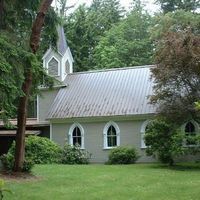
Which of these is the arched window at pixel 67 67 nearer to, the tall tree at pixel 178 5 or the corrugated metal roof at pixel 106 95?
the corrugated metal roof at pixel 106 95

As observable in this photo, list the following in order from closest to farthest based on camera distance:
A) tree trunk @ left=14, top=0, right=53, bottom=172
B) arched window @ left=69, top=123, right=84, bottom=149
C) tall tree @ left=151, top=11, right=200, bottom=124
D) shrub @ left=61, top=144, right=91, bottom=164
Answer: tree trunk @ left=14, top=0, right=53, bottom=172, tall tree @ left=151, top=11, right=200, bottom=124, shrub @ left=61, top=144, right=91, bottom=164, arched window @ left=69, top=123, right=84, bottom=149

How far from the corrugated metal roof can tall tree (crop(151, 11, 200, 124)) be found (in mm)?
5046

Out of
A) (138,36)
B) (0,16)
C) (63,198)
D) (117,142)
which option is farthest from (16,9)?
(138,36)

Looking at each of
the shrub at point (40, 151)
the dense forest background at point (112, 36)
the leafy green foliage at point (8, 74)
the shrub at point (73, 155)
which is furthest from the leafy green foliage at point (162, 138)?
Result: the dense forest background at point (112, 36)

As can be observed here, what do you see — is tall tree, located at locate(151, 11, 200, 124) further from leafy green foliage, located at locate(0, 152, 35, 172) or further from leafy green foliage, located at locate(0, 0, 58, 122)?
leafy green foliage, located at locate(0, 152, 35, 172)

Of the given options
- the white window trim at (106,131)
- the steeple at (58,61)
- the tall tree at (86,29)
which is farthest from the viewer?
the tall tree at (86,29)

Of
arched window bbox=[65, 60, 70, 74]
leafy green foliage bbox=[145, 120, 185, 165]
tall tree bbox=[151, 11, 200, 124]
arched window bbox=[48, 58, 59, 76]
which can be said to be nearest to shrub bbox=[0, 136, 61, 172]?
leafy green foliage bbox=[145, 120, 185, 165]

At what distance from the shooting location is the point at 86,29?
52812 millimetres

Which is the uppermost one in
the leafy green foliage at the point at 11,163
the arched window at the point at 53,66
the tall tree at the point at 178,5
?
the tall tree at the point at 178,5

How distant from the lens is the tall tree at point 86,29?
2010 inches

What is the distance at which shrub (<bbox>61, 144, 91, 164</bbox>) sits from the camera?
92.4ft

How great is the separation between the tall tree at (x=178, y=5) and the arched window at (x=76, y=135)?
2768cm

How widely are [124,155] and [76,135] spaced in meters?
5.14

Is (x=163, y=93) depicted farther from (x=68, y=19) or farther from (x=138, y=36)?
(x=68, y=19)
